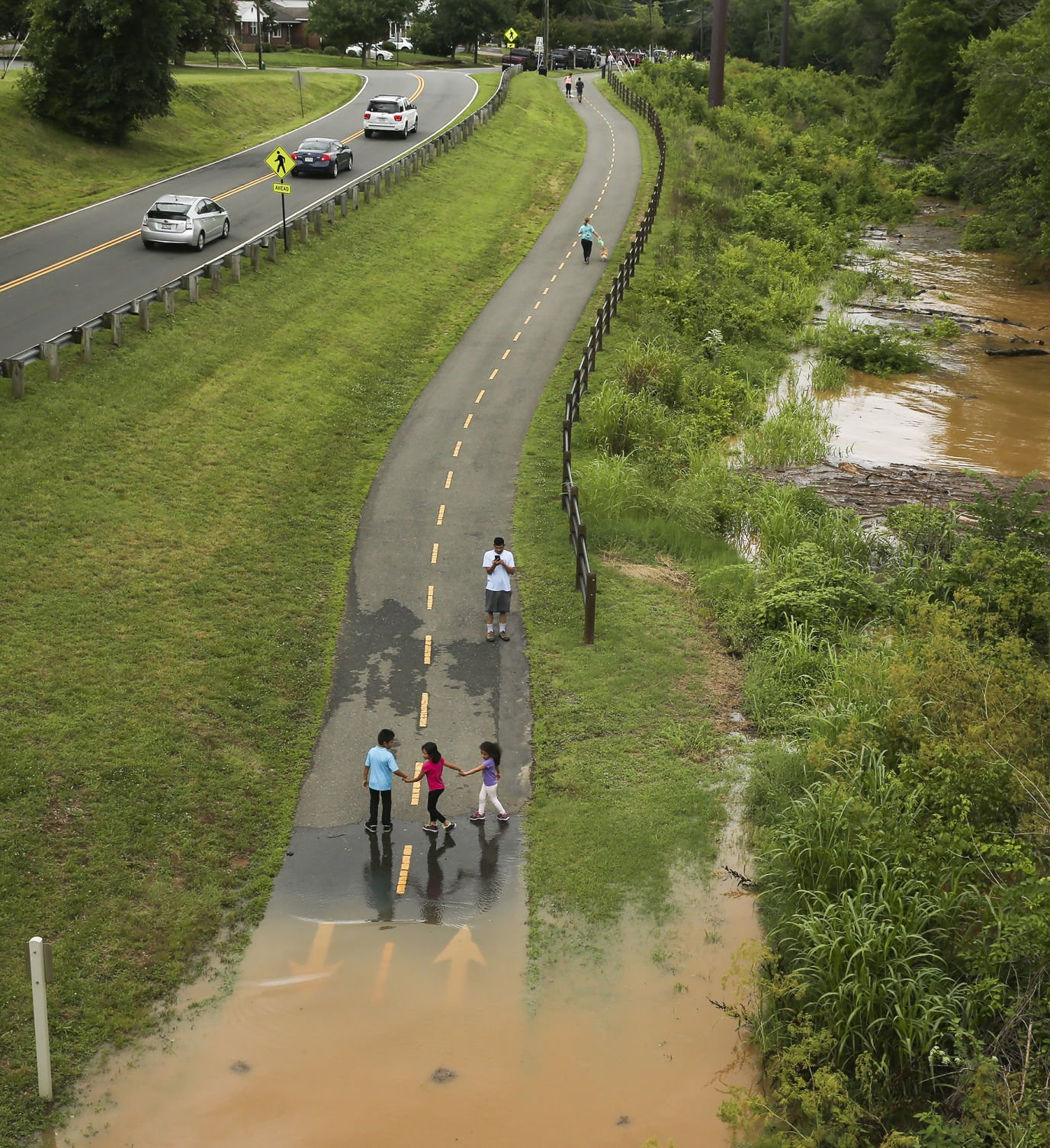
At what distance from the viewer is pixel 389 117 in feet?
175

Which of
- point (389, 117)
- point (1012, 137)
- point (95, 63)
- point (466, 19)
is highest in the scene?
point (466, 19)

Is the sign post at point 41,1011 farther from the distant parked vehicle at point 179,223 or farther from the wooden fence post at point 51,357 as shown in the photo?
the distant parked vehicle at point 179,223

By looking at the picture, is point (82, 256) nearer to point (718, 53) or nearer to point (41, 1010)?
point (41, 1010)

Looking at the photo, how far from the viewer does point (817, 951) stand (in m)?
10.9

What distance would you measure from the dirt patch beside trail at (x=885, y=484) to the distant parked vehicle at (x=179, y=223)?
1796cm

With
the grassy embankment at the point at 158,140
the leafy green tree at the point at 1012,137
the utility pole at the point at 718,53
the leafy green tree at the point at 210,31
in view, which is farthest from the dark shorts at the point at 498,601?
the utility pole at the point at 718,53

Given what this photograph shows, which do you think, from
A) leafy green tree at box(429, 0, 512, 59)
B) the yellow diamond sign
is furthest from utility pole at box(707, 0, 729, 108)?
leafy green tree at box(429, 0, 512, 59)

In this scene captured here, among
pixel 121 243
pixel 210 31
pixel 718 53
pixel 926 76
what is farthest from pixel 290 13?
pixel 121 243

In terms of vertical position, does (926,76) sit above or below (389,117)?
above

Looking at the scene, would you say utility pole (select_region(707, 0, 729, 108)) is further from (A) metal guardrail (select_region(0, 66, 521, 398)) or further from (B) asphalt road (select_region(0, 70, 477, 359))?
(B) asphalt road (select_region(0, 70, 477, 359))

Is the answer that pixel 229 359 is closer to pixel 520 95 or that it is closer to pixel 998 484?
pixel 998 484

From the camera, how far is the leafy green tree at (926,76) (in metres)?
65.7

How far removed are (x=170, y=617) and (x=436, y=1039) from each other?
879 centimetres

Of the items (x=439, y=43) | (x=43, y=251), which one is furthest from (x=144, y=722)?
(x=439, y=43)
